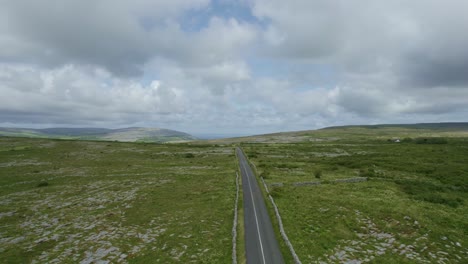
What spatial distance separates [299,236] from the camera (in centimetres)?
2972

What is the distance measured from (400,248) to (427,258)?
8.33 feet

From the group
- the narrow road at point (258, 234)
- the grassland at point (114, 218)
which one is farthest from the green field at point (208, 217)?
the narrow road at point (258, 234)

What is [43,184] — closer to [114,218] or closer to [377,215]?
[114,218]

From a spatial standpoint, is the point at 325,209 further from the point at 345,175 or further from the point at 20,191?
the point at 20,191

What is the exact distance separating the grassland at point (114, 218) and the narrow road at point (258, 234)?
8.54ft

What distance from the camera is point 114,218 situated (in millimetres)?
34844

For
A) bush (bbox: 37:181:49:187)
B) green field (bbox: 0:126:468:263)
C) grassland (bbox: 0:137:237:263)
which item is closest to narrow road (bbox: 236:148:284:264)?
green field (bbox: 0:126:468:263)

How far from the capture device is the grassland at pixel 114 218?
25250 millimetres

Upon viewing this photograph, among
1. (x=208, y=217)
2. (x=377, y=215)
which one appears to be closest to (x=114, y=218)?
(x=208, y=217)

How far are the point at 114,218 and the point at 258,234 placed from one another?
21875mm

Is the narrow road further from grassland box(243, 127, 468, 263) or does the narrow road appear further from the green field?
grassland box(243, 127, 468, 263)

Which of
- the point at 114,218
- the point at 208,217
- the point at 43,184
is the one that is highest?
the point at 43,184

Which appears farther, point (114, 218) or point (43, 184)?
point (43, 184)

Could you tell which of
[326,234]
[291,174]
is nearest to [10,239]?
[326,234]
